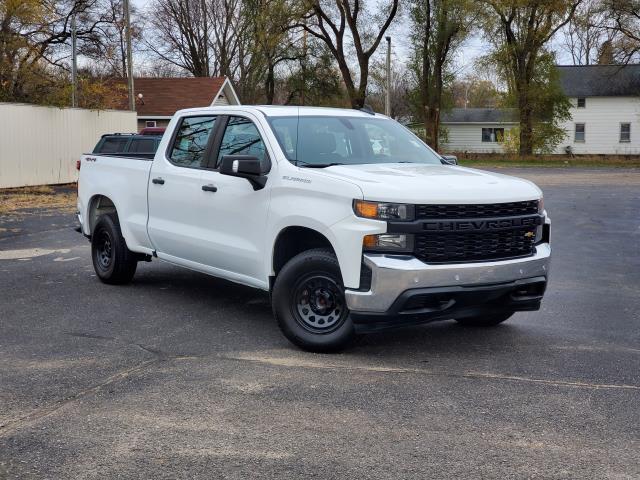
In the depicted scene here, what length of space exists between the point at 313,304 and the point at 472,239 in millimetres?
1301

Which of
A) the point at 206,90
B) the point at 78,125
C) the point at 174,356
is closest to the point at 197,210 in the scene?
the point at 174,356

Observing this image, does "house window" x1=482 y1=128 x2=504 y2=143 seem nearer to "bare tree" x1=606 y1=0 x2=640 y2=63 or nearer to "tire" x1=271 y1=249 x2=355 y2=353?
"bare tree" x1=606 y1=0 x2=640 y2=63

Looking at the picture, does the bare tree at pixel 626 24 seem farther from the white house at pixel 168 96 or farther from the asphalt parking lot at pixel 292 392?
the asphalt parking lot at pixel 292 392

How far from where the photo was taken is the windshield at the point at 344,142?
6992mm

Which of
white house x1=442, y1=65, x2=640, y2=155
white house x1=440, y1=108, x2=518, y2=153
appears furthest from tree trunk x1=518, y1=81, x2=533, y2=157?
white house x1=440, y1=108, x2=518, y2=153

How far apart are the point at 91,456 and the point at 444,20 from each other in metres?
54.9

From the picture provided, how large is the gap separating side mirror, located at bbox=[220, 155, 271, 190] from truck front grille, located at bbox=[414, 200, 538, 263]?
1.47m

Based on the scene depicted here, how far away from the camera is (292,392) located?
533cm

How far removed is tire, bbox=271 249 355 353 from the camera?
620 cm

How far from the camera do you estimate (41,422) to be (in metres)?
4.74

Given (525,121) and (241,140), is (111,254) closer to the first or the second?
(241,140)

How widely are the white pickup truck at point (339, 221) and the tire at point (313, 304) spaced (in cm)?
1

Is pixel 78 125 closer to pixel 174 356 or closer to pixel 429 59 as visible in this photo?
pixel 174 356

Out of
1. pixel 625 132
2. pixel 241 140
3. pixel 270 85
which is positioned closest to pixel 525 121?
pixel 625 132
